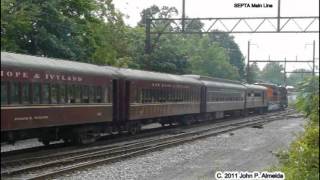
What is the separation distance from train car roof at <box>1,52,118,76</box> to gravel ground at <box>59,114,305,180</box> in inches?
135

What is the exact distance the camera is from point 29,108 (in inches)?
632

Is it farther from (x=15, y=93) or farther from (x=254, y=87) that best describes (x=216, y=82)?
(x=15, y=93)

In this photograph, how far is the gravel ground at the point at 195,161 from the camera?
1347 cm

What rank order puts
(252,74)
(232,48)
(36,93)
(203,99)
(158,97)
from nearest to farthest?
1. (36,93)
2. (158,97)
3. (203,99)
4. (252,74)
5. (232,48)

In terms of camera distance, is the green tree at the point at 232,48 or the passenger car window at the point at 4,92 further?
the green tree at the point at 232,48

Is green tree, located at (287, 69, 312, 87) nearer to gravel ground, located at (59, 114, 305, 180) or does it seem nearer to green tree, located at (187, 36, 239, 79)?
gravel ground, located at (59, 114, 305, 180)

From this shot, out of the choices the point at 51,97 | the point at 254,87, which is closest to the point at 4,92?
the point at 51,97

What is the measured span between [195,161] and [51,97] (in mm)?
4541

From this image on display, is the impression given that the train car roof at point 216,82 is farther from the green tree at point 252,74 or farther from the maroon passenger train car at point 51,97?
the green tree at point 252,74

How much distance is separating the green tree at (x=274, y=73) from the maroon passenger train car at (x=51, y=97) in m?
91.1

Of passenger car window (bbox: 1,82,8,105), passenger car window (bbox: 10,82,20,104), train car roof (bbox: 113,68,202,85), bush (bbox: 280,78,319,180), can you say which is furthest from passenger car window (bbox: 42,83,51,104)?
bush (bbox: 280,78,319,180)

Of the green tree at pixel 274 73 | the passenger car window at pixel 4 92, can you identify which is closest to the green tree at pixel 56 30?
the passenger car window at pixel 4 92

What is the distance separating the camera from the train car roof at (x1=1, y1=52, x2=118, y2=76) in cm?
1519

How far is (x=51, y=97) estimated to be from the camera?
17359mm
